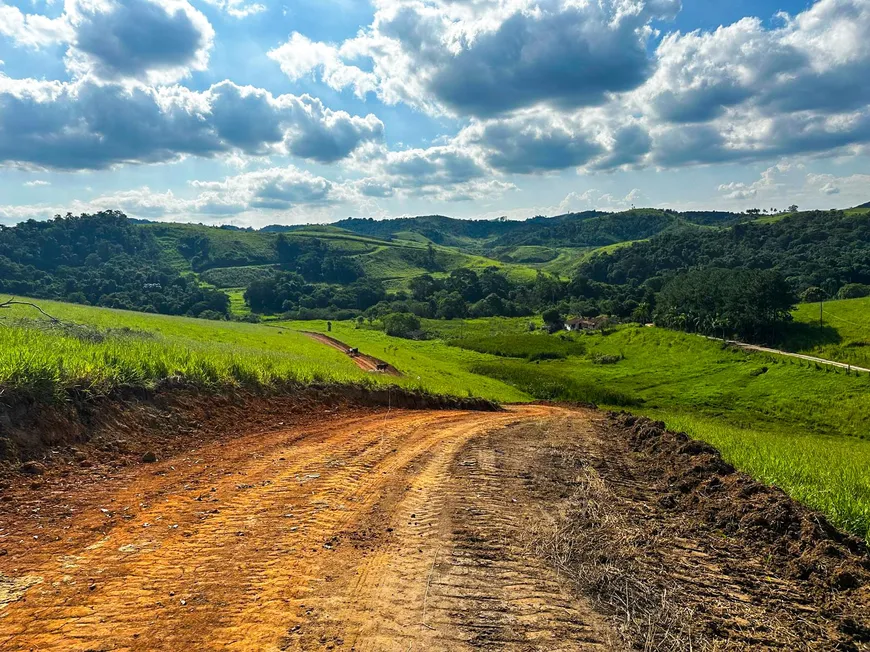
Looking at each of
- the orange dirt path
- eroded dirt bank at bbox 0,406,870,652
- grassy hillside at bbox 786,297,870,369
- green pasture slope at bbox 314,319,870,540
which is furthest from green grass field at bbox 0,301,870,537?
the orange dirt path

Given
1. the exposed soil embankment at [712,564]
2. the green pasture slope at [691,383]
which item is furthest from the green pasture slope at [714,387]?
the exposed soil embankment at [712,564]

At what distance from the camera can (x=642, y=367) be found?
211ft

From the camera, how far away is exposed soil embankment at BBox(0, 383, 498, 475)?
8.40 metres

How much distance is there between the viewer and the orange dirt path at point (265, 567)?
438 cm

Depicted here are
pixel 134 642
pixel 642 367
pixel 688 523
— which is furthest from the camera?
pixel 642 367

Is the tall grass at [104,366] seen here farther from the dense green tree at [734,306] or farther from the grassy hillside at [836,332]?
the dense green tree at [734,306]

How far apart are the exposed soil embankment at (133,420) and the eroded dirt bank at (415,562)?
1.03 m

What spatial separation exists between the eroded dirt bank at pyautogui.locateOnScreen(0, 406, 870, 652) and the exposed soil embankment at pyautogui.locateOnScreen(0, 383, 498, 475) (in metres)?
1.03

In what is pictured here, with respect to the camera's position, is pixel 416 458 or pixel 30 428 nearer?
pixel 30 428

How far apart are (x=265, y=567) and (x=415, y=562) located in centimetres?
165

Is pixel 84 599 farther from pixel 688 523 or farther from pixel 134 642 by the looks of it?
pixel 688 523

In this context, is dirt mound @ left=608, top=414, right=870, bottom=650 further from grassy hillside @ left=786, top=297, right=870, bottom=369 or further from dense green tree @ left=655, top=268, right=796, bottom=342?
dense green tree @ left=655, top=268, right=796, bottom=342

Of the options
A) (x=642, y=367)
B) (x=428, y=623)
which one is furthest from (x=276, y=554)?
(x=642, y=367)

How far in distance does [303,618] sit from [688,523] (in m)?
5.45
